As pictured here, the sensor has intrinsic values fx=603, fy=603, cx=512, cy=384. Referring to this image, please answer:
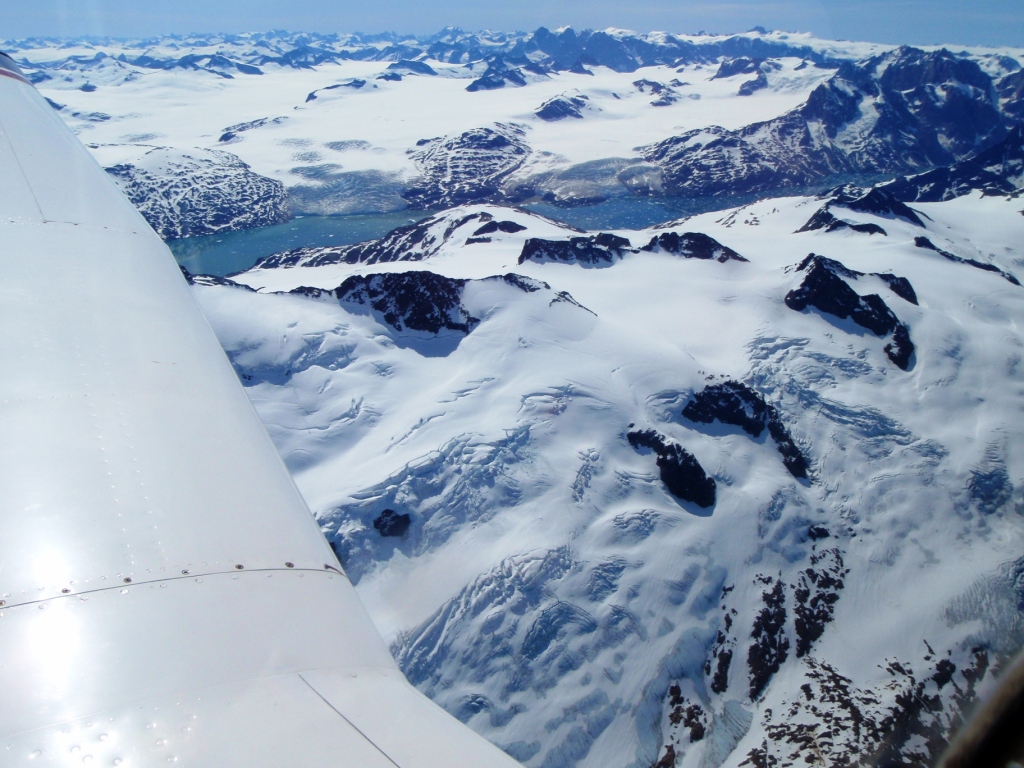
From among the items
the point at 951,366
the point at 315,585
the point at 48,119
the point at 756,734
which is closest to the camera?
the point at 315,585

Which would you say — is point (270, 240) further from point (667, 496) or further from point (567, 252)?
point (667, 496)

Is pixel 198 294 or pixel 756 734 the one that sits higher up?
pixel 198 294

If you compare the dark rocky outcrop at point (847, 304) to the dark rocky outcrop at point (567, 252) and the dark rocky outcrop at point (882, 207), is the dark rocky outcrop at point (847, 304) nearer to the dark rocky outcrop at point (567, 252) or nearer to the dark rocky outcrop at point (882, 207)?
the dark rocky outcrop at point (567, 252)

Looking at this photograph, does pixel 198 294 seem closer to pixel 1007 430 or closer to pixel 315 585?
pixel 315 585

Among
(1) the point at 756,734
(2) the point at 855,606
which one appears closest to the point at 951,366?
(2) the point at 855,606

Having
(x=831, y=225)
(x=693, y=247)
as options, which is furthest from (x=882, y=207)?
(x=693, y=247)

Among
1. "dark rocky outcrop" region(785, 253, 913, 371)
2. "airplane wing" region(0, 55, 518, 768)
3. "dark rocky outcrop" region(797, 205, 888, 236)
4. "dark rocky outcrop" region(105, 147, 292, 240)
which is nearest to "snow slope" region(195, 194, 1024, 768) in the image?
"dark rocky outcrop" region(785, 253, 913, 371)
